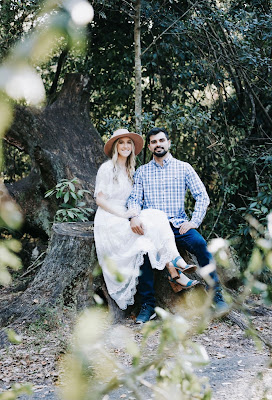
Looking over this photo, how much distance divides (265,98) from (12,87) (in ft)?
20.2

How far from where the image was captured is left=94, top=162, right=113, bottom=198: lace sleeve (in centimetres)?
396

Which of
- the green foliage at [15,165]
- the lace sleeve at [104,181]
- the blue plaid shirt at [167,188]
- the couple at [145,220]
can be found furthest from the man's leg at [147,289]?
the green foliage at [15,165]

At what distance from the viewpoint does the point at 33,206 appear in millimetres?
5301

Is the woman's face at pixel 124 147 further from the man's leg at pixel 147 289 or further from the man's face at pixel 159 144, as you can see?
the man's leg at pixel 147 289

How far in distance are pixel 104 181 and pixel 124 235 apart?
0.52 m

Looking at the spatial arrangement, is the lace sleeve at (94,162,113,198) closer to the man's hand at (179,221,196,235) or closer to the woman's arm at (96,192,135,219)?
the woman's arm at (96,192,135,219)

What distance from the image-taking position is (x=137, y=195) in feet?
13.3

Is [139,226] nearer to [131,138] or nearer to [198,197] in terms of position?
[198,197]

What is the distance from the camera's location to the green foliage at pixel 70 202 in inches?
181

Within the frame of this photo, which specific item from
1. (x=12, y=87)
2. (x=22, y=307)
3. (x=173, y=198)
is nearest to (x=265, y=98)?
(x=173, y=198)

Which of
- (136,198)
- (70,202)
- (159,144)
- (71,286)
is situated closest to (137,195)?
(136,198)

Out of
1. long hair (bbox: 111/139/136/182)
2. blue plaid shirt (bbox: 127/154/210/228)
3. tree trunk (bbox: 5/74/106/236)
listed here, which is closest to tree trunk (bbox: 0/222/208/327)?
blue plaid shirt (bbox: 127/154/210/228)

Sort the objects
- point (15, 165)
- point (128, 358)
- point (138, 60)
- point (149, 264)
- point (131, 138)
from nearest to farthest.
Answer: point (128, 358) < point (149, 264) < point (131, 138) < point (138, 60) < point (15, 165)

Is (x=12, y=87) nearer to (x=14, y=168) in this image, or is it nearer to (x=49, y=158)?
(x=49, y=158)
